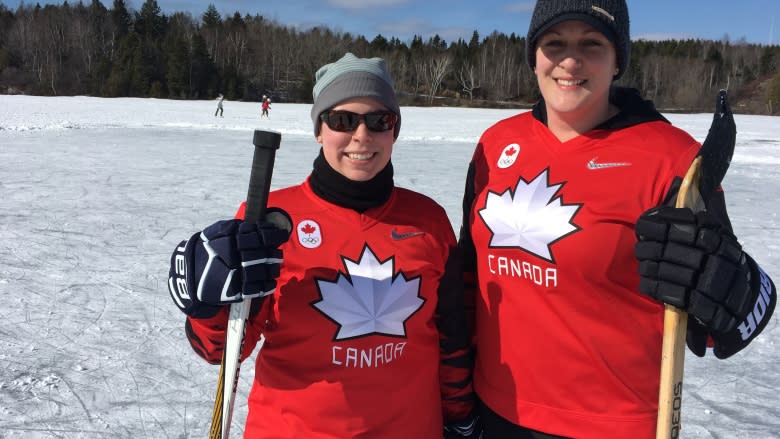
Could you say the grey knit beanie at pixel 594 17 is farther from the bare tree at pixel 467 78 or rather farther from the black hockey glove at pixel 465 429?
the bare tree at pixel 467 78

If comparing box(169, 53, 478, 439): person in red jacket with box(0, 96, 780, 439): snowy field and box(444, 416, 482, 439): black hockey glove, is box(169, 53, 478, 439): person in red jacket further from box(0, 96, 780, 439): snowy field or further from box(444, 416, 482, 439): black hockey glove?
box(0, 96, 780, 439): snowy field

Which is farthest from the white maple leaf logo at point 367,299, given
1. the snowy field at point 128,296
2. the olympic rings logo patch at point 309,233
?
the snowy field at point 128,296

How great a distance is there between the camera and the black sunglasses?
1.64m

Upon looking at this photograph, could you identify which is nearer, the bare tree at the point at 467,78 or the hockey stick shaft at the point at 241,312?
Answer: the hockey stick shaft at the point at 241,312

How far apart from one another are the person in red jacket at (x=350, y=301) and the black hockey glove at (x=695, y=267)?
62cm

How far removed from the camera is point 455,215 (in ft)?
20.7

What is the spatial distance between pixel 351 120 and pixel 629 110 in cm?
84

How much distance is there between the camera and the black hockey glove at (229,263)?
1.36 metres

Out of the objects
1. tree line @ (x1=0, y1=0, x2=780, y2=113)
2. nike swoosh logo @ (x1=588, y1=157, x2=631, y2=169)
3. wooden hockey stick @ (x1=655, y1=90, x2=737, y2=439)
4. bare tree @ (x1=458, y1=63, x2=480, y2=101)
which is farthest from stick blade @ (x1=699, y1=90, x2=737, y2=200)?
bare tree @ (x1=458, y1=63, x2=480, y2=101)

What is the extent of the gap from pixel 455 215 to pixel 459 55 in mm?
61414

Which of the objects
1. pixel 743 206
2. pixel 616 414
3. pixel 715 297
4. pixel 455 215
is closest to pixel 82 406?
pixel 616 414

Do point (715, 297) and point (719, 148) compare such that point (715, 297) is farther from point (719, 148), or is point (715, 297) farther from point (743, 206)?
point (743, 206)

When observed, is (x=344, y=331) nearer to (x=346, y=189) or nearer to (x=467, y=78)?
(x=346, y=189)

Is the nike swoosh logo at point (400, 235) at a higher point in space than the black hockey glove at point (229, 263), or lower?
higher
